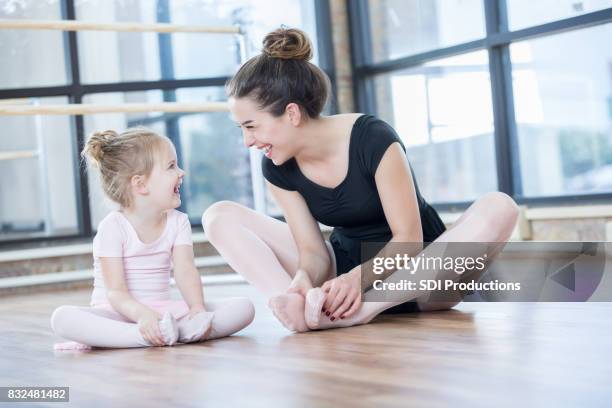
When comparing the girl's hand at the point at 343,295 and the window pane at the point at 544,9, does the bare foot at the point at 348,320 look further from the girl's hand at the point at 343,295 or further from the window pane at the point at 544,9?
the window pane at the point at 544,9

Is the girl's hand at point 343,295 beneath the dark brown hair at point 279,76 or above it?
beneath

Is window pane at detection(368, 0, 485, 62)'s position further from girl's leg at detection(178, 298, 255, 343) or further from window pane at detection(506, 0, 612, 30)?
girl's leg at detection(178, 298, 255, 343)

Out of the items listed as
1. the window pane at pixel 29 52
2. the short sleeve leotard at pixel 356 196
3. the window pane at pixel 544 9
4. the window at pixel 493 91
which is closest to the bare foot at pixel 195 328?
the short sleeve leotard at pixel 356 196

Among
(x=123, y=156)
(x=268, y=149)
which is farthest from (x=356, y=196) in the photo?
(x=123, y=156)

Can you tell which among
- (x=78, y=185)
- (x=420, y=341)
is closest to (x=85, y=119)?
(x=78, y=185)

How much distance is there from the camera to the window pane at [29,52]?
4.26m

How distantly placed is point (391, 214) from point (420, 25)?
2496mm

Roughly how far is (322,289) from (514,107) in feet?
7.26

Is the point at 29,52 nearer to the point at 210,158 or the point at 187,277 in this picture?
the point at 210,158

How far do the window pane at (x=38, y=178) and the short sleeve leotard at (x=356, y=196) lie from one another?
94.7 inches

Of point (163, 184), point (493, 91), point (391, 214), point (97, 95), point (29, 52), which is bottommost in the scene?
point (391, 214)

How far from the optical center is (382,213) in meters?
2.10

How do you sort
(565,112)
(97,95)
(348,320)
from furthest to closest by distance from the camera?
(97,95) < (565,112) < (348,320)

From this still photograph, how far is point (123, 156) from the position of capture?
207cm
